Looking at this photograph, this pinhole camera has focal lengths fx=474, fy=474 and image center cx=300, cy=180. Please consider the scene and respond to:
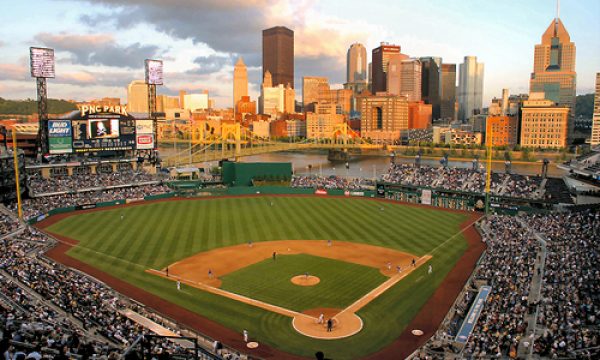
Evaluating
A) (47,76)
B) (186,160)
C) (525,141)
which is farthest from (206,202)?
(525,141)

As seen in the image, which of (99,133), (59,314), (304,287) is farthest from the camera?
(99,133)

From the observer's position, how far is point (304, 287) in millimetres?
27344

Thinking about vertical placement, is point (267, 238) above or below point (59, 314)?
below

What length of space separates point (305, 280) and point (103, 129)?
142 feet

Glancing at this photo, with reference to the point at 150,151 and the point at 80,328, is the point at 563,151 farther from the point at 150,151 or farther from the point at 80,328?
the point at 80,328

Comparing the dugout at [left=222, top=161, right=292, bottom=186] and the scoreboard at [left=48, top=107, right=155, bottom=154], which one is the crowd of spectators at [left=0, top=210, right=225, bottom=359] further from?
the dugout at [left=222, top=161, right=292, bottom=186]

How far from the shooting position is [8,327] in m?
13.0

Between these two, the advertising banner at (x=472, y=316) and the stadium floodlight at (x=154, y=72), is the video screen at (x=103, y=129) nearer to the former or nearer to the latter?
the stadium floodlight at (x=154, y=72)

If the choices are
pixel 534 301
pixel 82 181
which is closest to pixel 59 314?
pixel 534 301

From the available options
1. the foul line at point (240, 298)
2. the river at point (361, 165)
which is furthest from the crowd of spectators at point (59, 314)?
the river at point (361, 165)

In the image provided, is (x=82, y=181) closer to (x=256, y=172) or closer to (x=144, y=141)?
(x=144, y=141)

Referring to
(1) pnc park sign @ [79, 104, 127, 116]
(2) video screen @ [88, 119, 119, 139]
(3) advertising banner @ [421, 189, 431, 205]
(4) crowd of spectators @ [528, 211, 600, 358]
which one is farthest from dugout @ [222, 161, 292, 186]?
(4) crowd of spectators @ [528, 211, 600, 358]

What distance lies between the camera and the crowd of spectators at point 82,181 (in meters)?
53.1

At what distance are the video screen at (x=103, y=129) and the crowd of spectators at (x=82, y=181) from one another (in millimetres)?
4936
